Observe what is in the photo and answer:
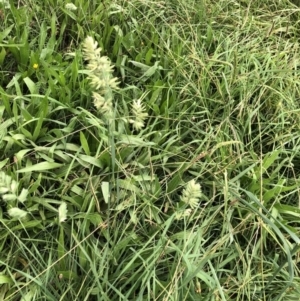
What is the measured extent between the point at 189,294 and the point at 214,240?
232 millimetres

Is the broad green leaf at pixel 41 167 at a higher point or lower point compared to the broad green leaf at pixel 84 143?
lower

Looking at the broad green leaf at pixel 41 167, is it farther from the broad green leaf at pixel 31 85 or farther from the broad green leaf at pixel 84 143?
the broad green leaf at pixel 31 85

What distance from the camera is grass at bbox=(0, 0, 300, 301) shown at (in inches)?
61.4

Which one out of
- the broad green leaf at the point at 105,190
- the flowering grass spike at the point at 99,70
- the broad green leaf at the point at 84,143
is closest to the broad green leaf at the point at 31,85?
the broad green leaf at the point at 84,143

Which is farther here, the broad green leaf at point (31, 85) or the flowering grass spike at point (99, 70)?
the broad green leaf at point (31, 85)

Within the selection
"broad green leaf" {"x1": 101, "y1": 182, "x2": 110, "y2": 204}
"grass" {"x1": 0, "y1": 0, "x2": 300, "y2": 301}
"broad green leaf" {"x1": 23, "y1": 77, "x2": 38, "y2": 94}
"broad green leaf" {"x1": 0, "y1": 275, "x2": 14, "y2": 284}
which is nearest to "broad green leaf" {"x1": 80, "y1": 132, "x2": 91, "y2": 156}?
"grass" {"x1": 0, "y1": 0, "x2": 300, "y2": 301}

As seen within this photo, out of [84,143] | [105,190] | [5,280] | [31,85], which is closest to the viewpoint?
[5,280]

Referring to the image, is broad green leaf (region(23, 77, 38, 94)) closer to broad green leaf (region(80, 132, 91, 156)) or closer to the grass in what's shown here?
the grass

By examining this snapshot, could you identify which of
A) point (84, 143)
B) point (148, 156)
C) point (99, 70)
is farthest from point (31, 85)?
point (99, 70)

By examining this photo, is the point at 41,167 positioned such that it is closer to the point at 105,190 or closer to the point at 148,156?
the point at 105,190

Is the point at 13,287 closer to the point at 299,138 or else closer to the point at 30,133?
the point at 30,133

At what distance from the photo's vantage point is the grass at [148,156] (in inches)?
61.4

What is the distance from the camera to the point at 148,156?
5.95 feet

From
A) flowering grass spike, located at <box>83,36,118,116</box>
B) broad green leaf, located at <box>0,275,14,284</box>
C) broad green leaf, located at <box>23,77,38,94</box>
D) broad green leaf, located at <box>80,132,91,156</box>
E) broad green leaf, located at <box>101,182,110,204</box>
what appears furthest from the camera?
broad green leaf, located at <box>23,77,38,94</box>
